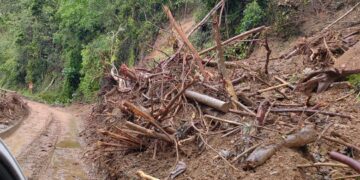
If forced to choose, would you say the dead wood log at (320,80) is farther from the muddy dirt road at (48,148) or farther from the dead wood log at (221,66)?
the muddy dirt road at (48,148)

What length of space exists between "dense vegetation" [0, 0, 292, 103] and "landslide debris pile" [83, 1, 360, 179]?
23.3 feet

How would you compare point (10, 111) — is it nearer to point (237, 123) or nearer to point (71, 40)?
point (237, 123)

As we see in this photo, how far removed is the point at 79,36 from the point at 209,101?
25.3 m

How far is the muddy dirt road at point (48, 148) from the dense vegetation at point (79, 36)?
10.3 feet

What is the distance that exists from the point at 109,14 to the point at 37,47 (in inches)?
455

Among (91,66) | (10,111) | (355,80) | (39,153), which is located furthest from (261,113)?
(91,66)

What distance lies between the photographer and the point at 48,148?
12297 mm

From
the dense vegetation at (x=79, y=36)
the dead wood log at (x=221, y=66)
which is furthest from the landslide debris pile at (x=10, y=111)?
the dead wood log at (x=221, y=66)

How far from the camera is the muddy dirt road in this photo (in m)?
9.83

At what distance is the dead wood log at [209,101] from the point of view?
721cm

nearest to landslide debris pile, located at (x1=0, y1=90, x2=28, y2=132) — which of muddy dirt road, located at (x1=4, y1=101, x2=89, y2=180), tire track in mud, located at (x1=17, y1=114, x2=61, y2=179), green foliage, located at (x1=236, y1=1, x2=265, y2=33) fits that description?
muddy dirt road, located at (x1=4, y1=101, x2=89, y2=180)

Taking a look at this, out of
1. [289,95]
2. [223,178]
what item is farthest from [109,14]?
[223,178]

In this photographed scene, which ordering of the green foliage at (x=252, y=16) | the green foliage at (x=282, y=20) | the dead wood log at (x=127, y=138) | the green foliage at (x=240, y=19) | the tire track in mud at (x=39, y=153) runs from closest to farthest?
the dead wood log at (x=127, y=138) < the tire track in mud at (x=39, y=153) < the green foliage at (x=282, y=20) < the green foliage at (x=240, y=19) < the green foliage at (x=252, y=16)

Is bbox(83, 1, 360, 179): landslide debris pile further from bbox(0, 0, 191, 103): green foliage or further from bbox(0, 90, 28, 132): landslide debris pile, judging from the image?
bbox(0, 0, 191, 103): green foliage
